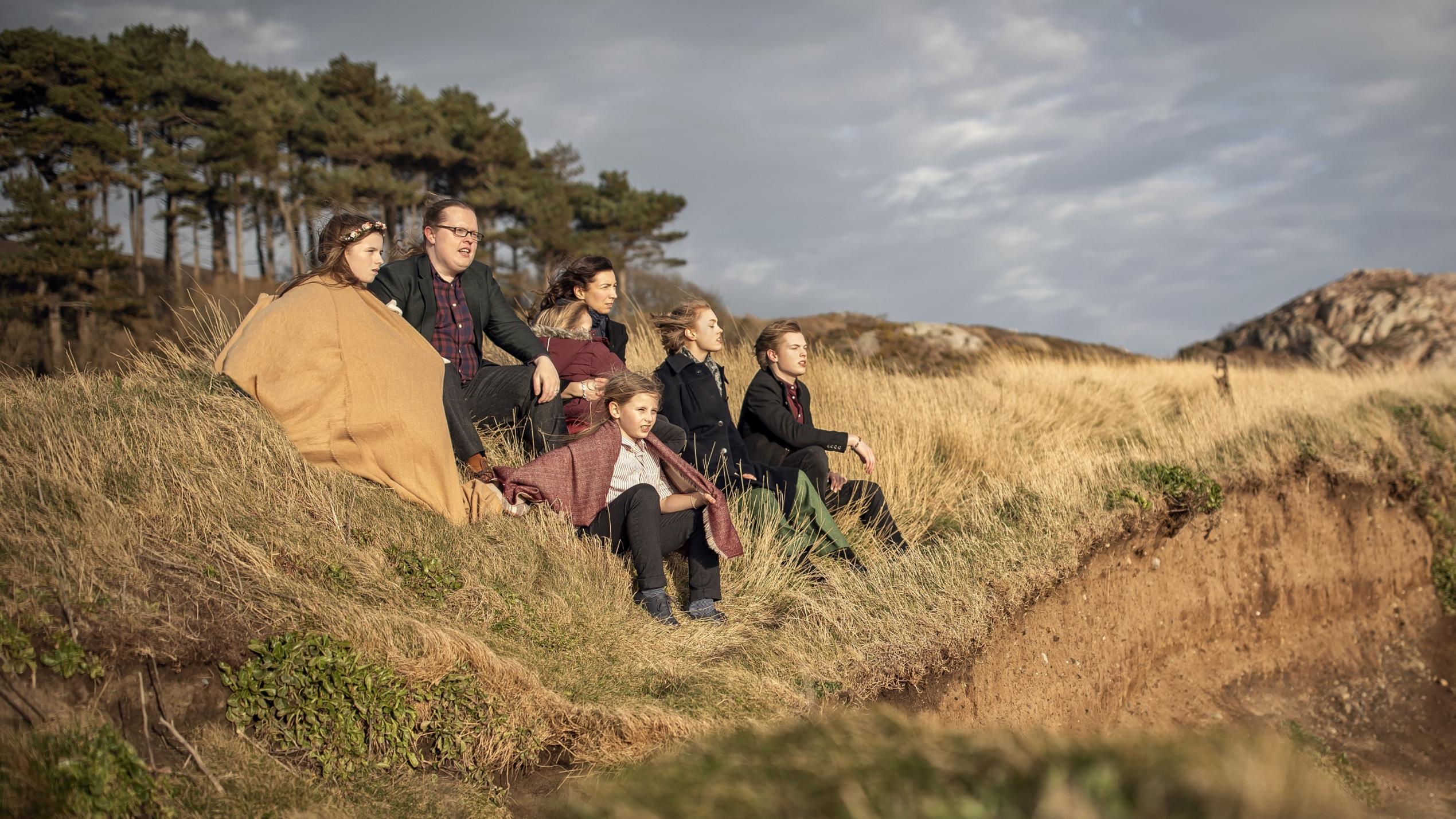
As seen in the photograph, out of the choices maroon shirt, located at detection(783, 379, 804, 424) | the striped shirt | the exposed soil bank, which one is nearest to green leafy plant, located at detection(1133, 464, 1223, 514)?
the exposed soil bank

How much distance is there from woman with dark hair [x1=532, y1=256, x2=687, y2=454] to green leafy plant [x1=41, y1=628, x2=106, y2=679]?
2.93 meters

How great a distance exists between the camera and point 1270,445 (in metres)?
8.52

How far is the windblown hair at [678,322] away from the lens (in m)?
5.99

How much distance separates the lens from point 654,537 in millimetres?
4707

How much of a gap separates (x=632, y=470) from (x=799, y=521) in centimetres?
131

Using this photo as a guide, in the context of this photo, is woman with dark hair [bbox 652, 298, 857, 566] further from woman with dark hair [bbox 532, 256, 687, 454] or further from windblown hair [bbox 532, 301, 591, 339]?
windblown hair [bbox 532, 301, 591, 339]

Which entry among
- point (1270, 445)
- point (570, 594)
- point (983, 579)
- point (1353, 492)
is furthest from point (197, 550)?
point (1353, 492)

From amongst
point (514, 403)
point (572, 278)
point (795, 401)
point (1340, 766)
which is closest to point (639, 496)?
point (514, 403)

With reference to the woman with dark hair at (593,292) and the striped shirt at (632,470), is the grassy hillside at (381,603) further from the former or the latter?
the woman with dark hair at (593,292)

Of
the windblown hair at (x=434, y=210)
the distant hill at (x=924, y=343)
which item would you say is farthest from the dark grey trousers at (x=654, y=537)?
the distant hill at (x=924, y=343)

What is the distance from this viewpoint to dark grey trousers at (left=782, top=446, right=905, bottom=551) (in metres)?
6.14

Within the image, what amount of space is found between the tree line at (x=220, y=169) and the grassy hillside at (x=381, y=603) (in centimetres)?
1866

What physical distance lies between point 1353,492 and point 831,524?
614cm

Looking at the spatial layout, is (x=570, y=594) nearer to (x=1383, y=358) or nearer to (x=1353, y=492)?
(x=1353, y=492)
